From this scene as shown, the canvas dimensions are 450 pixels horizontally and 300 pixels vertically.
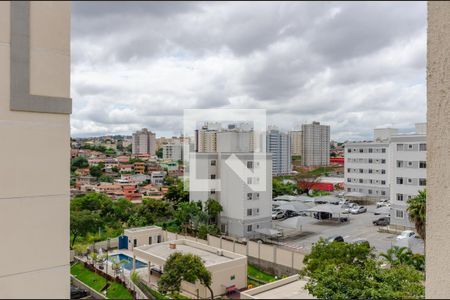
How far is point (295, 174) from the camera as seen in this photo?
61.6 ft

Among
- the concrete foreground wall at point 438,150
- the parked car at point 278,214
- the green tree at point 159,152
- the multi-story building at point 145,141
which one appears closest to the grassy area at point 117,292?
the concrete foreground wall at point 438,150

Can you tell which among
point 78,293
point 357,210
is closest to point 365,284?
point 78,293

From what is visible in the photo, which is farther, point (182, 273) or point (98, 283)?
point (98, 283)

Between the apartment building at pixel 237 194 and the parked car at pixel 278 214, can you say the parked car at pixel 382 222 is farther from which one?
the apartment building at pixel 237 194

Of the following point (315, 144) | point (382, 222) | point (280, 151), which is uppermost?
point (315, 144)

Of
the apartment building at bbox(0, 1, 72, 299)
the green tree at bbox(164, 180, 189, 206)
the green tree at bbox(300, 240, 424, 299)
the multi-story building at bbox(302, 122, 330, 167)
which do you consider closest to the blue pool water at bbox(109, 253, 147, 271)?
the green tree at bbox(164, 180, 189, 206)

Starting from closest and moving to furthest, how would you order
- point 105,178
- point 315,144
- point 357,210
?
point 357,210
point 105,178
point 315,144

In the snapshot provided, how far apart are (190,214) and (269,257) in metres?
3.18

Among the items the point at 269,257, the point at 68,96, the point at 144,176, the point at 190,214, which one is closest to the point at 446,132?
the point at 68,96

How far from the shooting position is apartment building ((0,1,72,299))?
0.87 meters

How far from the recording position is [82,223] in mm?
8398

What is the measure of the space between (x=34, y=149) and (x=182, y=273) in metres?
4.74

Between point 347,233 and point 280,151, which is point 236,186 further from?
point 280,151

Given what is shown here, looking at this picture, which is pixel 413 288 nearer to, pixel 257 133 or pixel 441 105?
pixel 441 105
